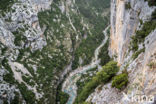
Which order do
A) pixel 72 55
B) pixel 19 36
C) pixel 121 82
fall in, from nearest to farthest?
pixel 121 82 → pixel 19 36 → pixel 72 55

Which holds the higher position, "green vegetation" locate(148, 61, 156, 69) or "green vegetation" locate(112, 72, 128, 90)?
"green vegetation" locate(112, 72, 128, 90)

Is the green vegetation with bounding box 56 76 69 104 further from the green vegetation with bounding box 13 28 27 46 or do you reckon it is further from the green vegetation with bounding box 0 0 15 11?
the green vegetation with bounding box 0 0 15 11

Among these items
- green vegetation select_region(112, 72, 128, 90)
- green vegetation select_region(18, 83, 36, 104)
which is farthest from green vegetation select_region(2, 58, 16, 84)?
green vegetation select_region(112, 72, 128, 90)

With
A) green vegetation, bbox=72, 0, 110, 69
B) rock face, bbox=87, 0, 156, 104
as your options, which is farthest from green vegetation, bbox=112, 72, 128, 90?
green vegetation, bbox=72, 0, 110, 69

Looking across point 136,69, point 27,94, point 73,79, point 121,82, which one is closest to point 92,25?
point 73,79

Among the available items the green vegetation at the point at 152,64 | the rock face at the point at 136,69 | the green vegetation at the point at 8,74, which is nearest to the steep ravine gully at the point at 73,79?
the green vegetation at the point at 8,74

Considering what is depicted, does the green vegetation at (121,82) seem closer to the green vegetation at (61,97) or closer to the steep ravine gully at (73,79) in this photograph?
the green vegetation at (61,97)

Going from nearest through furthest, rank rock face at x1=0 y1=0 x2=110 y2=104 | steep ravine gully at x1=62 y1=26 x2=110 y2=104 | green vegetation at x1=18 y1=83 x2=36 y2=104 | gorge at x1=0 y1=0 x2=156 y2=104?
gorge at x1=0 y1=0 x2=156 y2=104
green vegetation at x1=18 y1=83 x2=36 y2=104
rock face at x1=0 y1=0 x2=110 y2=104
steep ravine gully at x1=62 y1=26 x2=110 y2=104

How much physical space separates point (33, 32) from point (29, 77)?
73.6 ft

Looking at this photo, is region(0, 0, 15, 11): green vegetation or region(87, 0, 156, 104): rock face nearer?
region(87, 0, 156, 104): rock face

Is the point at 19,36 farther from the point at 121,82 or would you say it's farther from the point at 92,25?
the point at 92,25

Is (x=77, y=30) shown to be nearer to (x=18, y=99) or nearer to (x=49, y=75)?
(x=49, y=75)

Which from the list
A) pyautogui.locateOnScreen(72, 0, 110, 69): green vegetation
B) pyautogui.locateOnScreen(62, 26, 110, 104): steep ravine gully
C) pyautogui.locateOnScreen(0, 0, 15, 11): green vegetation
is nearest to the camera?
pyautogui.locateOnScreen(62, 26, 110, 104): steep ravine gully

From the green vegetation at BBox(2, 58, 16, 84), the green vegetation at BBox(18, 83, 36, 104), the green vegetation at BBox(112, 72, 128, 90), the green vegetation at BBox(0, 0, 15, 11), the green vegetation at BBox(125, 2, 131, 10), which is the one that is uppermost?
the green vegetation at BBox(0, 0, 15, 11)
